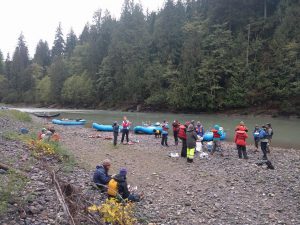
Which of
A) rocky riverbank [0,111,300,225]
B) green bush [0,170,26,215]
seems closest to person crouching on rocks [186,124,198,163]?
rocky riverbank [0,111,300,225]

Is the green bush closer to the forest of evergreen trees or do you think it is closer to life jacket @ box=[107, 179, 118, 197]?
life jacket @ box=[107, 179, 118, 197]

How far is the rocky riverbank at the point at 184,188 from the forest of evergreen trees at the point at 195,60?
3717 centimetres

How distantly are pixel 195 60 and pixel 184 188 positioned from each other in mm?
52240

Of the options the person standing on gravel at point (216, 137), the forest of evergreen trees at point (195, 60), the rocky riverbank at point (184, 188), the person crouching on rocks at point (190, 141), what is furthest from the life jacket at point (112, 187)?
the forest of evergreen trees at point (195, 60)

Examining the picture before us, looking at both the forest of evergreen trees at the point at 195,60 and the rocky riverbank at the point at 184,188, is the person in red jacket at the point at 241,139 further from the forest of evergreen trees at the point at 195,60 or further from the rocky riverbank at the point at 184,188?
the forest of evergreen trees at the point at 195,60

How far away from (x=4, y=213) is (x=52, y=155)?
25.1 ft

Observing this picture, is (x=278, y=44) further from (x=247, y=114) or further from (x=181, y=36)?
(x=181, y=36)

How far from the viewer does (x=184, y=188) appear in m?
12.4

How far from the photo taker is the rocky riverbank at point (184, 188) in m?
8.30

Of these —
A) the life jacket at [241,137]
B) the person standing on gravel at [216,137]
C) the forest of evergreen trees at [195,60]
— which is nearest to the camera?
the life jacket at [241,137]

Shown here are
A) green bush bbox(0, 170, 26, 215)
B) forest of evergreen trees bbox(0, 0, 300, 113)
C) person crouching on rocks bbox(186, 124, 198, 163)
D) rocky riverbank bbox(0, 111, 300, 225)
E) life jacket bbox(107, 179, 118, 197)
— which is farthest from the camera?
forest of evergreen trees bbox(0, 0, 300, 113)

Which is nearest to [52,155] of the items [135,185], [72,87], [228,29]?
[135,185]

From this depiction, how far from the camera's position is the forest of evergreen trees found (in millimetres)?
54594

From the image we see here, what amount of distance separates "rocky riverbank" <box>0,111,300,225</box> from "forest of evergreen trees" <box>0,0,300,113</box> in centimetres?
3717
